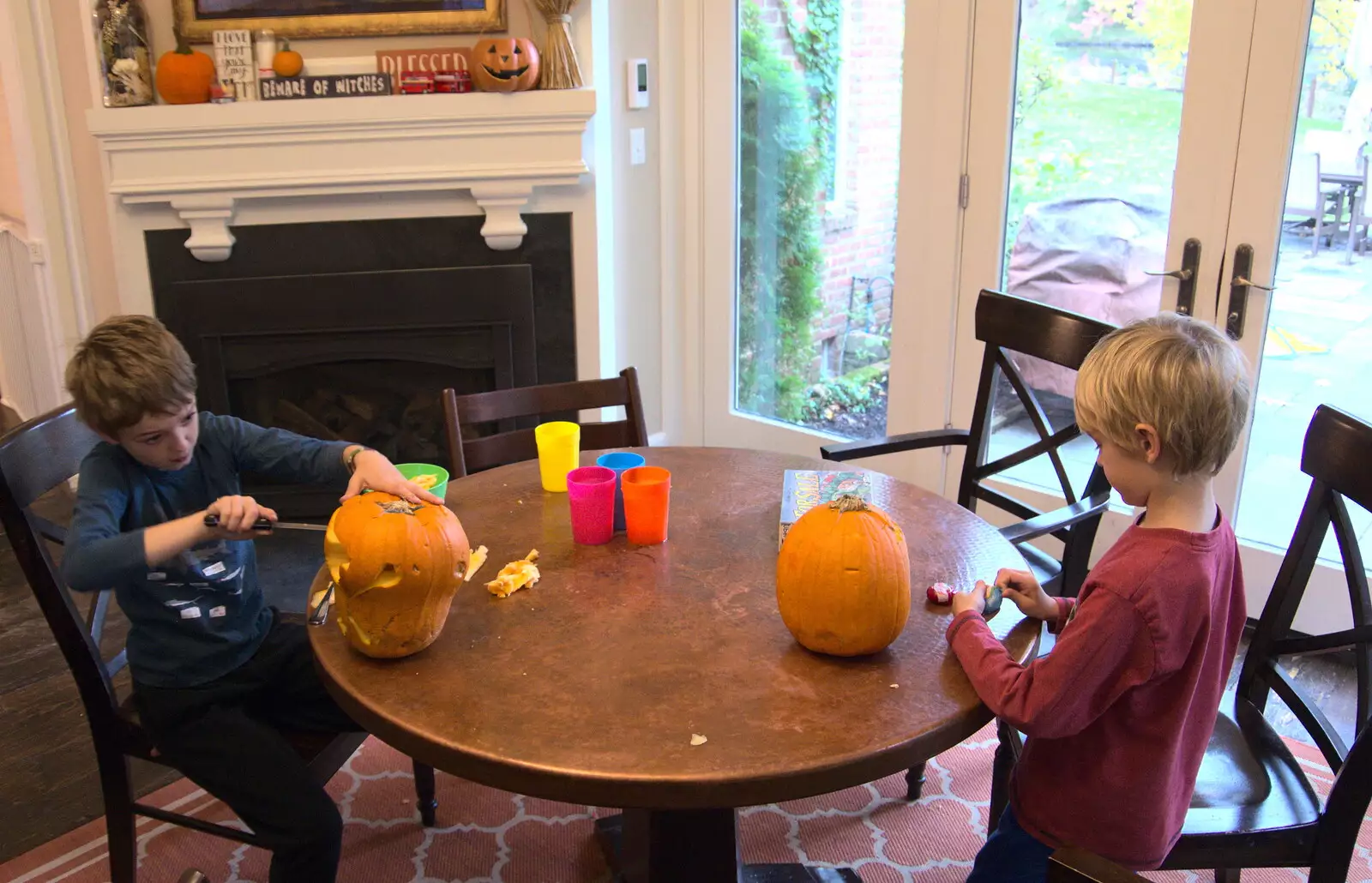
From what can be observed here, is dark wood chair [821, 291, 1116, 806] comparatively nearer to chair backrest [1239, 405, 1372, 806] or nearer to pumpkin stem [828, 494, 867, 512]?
chair backrest [1239, 405, 1372, 806]

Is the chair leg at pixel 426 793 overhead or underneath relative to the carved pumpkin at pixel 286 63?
underneath

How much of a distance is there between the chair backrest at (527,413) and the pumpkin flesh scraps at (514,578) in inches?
24.3

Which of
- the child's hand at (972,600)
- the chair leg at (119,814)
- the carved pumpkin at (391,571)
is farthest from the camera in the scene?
the chair leg at (119,814)

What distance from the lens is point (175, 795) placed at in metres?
2.26

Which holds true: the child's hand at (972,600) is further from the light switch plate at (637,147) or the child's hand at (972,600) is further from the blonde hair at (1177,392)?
the light switch plate at (637,147)

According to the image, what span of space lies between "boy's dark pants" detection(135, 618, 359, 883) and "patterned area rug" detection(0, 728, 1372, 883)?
49 centimetres

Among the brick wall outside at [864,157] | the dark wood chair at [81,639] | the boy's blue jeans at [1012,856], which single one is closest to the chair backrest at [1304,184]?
the brick wall outside at [864,157]

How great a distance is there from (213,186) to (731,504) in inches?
88.8

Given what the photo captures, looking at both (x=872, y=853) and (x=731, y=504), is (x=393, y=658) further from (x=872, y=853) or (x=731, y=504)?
(x=872, y=853)

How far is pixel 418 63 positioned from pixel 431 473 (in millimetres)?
1975

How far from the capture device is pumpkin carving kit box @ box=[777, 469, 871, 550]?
162 centimetres

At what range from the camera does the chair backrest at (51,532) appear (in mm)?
1554

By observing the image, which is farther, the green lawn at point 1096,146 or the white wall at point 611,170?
the white wall at point 611,170

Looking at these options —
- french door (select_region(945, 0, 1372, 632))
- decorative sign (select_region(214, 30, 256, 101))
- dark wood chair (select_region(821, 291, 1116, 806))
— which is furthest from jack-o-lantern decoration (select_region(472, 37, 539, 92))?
dark wood chair (select_region(821, 291, 1116, 806))
